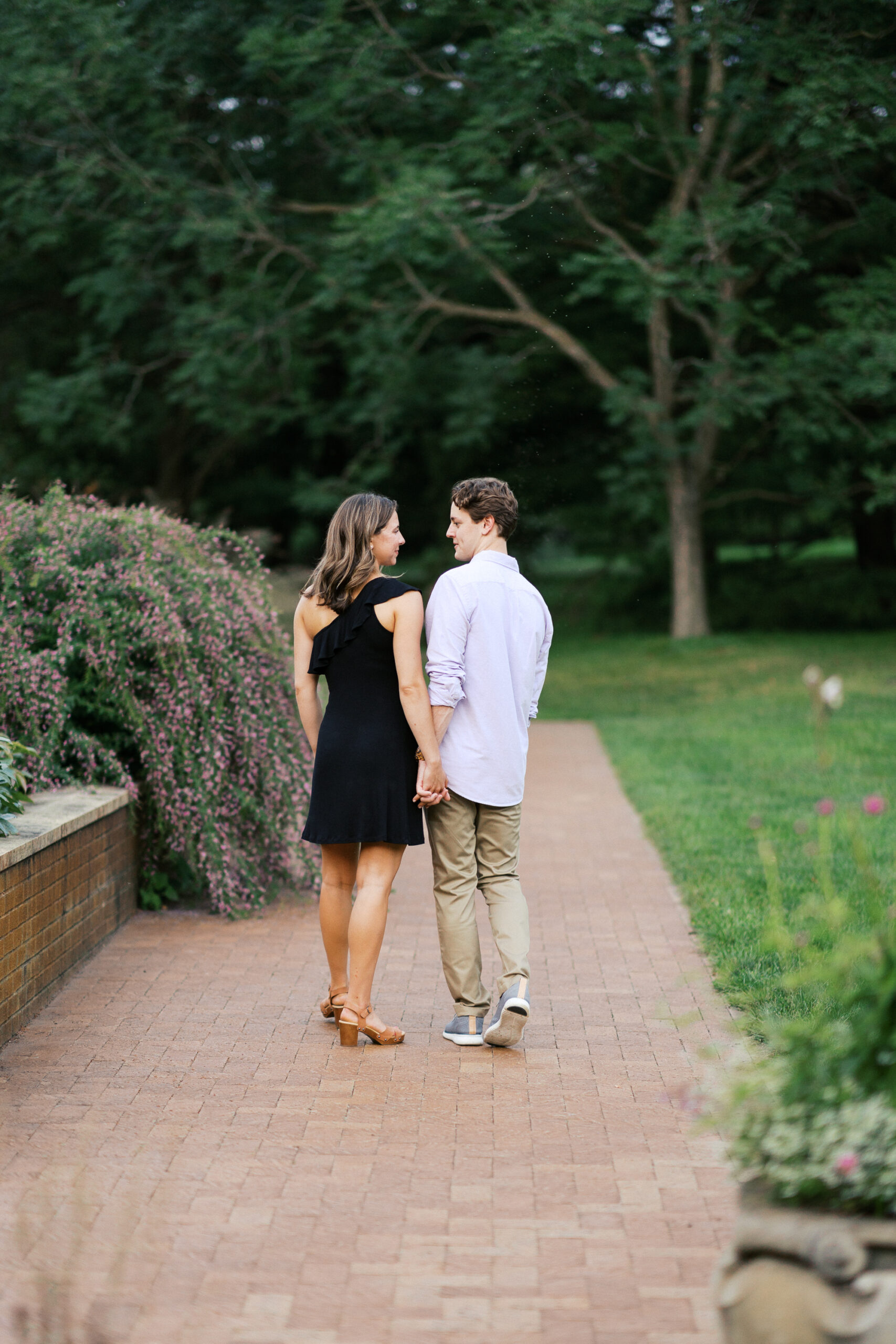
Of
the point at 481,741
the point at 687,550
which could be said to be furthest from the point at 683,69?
the point at 481,741

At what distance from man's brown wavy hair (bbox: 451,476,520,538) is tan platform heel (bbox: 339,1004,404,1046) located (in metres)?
1.82

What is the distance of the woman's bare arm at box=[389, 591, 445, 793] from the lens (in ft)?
16.9

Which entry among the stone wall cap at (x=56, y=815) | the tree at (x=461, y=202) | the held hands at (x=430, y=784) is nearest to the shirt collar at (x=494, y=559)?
the held hands at (x=430, y=784)

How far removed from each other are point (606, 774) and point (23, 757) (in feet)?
21.8

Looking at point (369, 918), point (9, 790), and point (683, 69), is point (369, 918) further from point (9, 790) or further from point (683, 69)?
point (683, 69)

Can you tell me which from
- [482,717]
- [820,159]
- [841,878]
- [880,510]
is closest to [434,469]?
[880,510]

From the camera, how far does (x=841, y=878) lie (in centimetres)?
780

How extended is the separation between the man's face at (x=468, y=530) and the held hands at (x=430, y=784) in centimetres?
77

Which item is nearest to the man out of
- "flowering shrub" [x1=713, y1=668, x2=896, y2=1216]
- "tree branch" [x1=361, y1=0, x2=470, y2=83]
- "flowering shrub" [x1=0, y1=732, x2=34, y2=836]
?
"flowering shrub" [x1=0, y1=732, x2=34, y2=836]

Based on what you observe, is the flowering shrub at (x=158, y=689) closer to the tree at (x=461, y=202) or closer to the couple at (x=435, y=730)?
the couple at (x=435, y=730)

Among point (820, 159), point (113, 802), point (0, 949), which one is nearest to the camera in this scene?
point (0, 949)

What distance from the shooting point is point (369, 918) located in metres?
5.28

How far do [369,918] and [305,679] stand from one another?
914 mm

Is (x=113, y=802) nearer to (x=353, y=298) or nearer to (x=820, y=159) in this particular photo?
(x=353, y=298)
